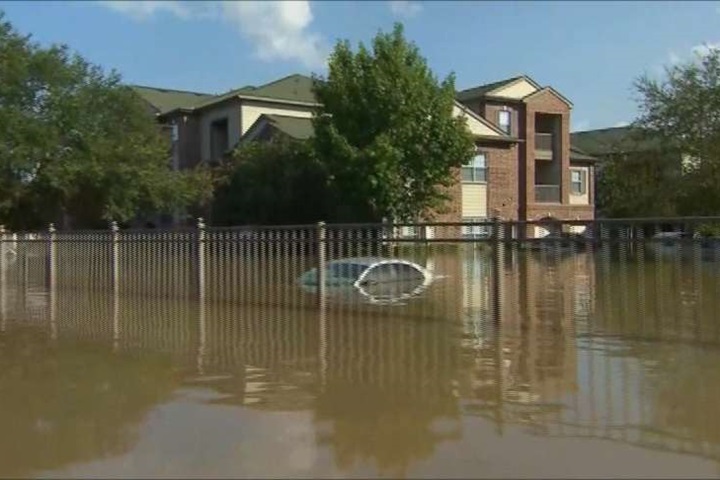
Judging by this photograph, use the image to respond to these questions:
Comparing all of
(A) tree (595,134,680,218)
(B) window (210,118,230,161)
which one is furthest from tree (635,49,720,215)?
(B) window (210,118,230,161)

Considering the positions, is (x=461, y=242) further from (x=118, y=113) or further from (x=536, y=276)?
(x=118, y=113)

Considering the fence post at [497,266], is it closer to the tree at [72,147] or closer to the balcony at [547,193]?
the tree at [72,147]

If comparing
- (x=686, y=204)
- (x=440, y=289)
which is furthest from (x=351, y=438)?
(x=686, y=204)

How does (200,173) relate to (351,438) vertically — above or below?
above

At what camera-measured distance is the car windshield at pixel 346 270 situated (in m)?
13.2

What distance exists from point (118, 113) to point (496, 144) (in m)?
16.6

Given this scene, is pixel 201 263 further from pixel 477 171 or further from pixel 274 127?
pixel 477 171

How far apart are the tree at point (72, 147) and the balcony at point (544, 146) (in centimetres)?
1892

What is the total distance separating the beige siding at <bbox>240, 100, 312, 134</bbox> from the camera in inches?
1501

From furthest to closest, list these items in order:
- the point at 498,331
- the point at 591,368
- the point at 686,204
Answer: the point at 686,204 < the point at 498,331 < the point at 591,368

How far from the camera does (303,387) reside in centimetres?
826

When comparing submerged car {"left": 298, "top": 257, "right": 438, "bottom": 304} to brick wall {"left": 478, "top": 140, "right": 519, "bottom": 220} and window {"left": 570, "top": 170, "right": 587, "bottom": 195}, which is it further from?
window {"left": 570, "top": 170, "right": 587, "bottom": 195}

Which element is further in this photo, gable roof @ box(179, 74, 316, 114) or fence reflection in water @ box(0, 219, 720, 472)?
gable roof @ box(179, 74, 316, 114)

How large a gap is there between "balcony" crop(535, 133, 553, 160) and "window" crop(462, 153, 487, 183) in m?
5.26
